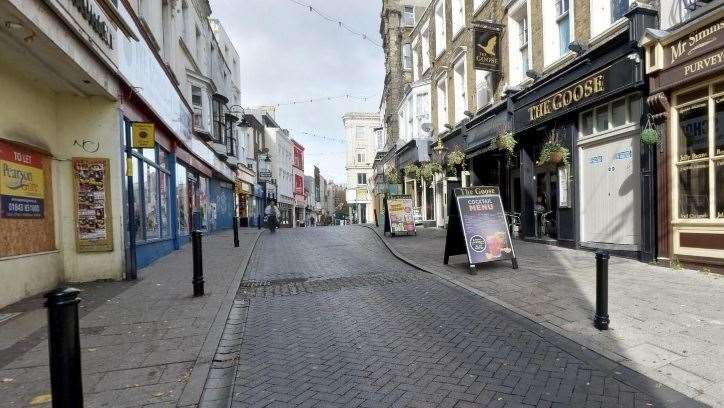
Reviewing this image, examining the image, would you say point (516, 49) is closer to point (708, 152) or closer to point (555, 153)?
point (555, 153)

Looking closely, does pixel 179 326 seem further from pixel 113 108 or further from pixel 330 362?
pixel 113 108

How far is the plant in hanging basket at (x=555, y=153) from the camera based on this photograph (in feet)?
32.0

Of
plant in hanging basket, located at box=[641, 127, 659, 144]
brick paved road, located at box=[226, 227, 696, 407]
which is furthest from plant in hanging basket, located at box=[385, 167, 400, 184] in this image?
brick paved road, located at box=[226, 227, 696, 407]

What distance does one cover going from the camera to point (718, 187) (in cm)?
663

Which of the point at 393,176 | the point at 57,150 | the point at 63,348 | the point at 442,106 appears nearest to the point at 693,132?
the point at 63,348

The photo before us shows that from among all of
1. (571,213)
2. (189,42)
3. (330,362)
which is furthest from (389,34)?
(330,362)

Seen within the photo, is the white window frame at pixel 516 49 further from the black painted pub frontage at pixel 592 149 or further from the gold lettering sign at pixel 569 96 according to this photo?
the gold lettering sign at pixel 569 96

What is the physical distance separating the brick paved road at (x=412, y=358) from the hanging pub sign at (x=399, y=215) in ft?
27.6

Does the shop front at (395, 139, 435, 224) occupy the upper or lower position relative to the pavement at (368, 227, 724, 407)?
upper

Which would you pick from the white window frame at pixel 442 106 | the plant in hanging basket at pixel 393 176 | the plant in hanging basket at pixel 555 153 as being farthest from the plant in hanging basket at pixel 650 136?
the plant in hanging basket at pixel 393 176

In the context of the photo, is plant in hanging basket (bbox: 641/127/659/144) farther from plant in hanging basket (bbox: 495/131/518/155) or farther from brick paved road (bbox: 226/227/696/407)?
brick paved road (bbox: 226/227/696/407)

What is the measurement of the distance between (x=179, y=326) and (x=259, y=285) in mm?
2484

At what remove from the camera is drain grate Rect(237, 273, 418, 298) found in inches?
258

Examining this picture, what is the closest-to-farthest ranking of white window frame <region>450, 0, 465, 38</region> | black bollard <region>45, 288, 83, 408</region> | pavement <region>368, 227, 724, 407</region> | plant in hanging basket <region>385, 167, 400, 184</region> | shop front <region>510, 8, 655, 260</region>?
1. black bollard <region>45, 288, 83, 408</region>
2. pavement <region>368, 227, 724, 407</region>
3. shop front <region>510, 8, 655, 260</region>
4. white window frame <region>450, 0, 465, 38</region>
5. plant in hanging basket <region>385, 167, 400, 184</region>
